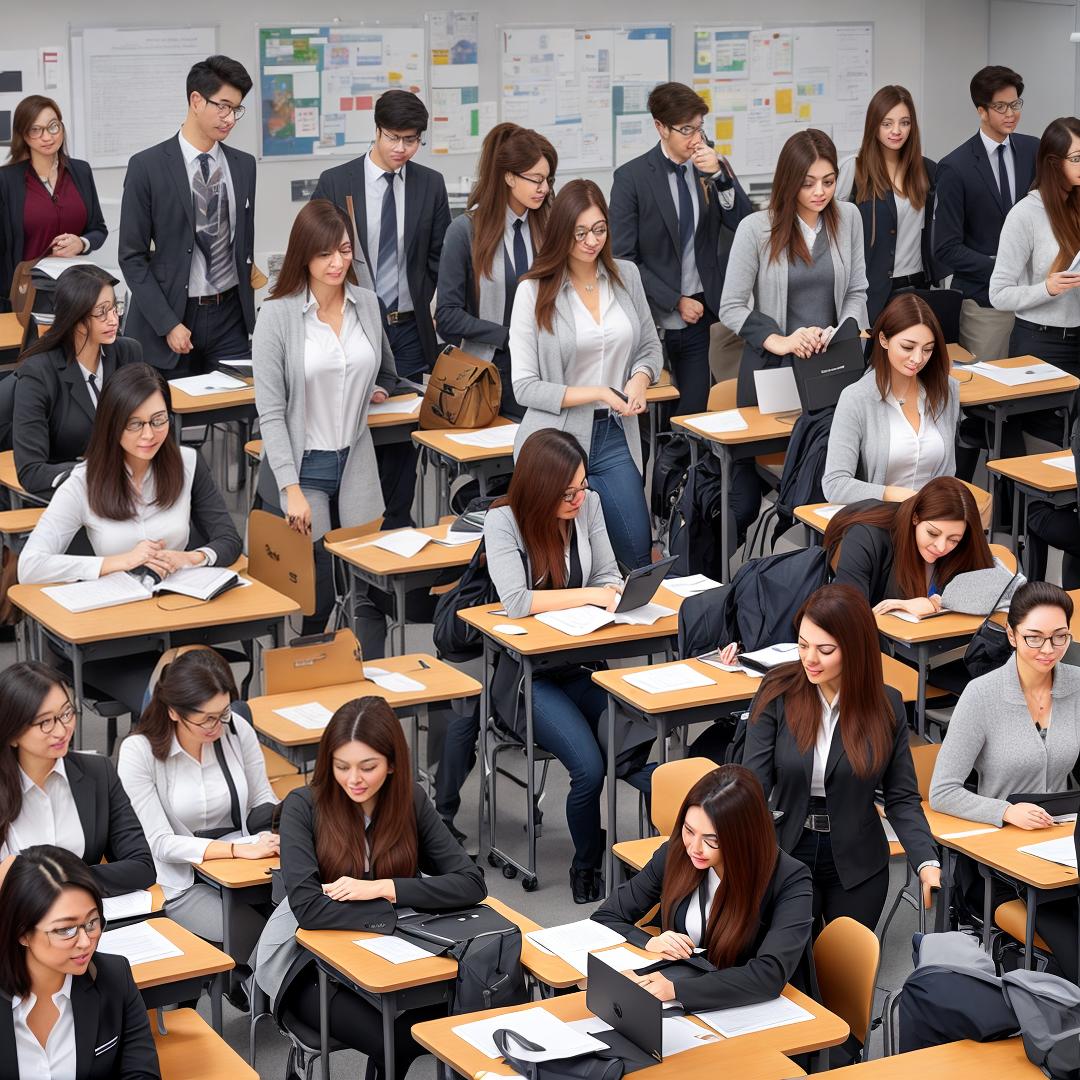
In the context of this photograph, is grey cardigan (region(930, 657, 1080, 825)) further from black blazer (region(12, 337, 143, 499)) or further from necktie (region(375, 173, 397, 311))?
necktie (region(375, 173, 397, 311))

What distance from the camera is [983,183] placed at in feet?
30.6

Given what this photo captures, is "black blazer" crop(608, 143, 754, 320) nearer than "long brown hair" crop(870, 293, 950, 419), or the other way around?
"long brown hair" crop(870, 293, 950, 419)

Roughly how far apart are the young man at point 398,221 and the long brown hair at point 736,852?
3.95m

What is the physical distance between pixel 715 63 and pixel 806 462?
5.44 meters

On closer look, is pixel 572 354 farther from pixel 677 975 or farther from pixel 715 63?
pixel 715 63

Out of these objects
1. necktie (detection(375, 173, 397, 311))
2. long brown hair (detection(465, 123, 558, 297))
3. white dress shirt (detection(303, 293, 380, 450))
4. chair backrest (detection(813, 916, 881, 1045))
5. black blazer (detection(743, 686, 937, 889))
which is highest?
long brown hair (detection(465, 123, 558, 297))

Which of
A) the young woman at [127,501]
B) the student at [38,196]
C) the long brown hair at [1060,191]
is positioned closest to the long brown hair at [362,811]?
the young woman at [127,501]

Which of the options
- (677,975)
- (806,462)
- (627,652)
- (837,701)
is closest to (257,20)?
(806,462)

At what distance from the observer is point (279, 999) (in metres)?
4.50

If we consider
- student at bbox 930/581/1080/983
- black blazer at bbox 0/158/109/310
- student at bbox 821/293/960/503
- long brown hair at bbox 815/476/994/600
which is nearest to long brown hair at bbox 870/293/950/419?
student at bbox 821/293/960/503

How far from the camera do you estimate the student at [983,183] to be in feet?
30.6

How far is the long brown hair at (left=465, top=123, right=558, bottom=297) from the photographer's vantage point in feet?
24.8

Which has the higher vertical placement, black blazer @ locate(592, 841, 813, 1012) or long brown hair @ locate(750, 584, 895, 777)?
long brown hair @ locate(750, 584, 895, 777)

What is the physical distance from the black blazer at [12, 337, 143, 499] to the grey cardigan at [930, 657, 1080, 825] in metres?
3.24
